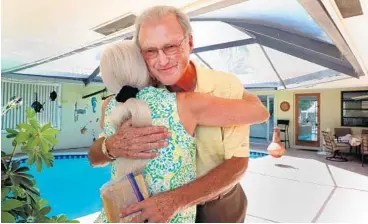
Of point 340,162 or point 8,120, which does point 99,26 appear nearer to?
point 8,120

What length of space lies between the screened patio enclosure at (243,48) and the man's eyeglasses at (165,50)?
904 millimetres

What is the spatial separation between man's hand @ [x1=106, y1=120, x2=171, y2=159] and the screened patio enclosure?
96 centimetres

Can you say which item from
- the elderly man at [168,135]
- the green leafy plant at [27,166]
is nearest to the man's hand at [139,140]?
the elderly man at [168,135]

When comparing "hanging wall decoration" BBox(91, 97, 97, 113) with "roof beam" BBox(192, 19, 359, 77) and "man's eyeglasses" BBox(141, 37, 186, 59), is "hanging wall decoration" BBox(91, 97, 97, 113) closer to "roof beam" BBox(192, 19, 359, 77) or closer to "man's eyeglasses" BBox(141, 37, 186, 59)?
"roof beam" BBox(192, 19, 359, 77)

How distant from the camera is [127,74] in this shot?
2.42 ft

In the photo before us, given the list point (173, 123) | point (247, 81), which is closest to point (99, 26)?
point (173, 123)

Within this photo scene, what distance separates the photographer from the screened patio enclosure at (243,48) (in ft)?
8.52

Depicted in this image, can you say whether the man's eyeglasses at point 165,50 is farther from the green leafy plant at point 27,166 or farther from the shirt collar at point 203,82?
the green leafy plant at point 27,166

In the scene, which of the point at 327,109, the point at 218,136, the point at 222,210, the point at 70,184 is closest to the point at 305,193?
the point at 222,210

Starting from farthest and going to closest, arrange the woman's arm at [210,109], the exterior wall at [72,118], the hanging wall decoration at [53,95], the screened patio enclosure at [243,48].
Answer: the exterior wall at [72,118], the hanging wall decoration at [53,95], the screened patio enclosure at [243,48], the woman's arm at [210,109]

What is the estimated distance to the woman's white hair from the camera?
734 millimetres

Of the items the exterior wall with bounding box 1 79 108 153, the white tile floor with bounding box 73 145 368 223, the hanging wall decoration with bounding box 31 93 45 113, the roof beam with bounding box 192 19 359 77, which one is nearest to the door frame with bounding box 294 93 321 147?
the white tile floor with bounding box 73 145 368 223

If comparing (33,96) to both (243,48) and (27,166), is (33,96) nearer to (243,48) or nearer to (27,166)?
(243,48)

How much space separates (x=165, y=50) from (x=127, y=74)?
5.9 inches
